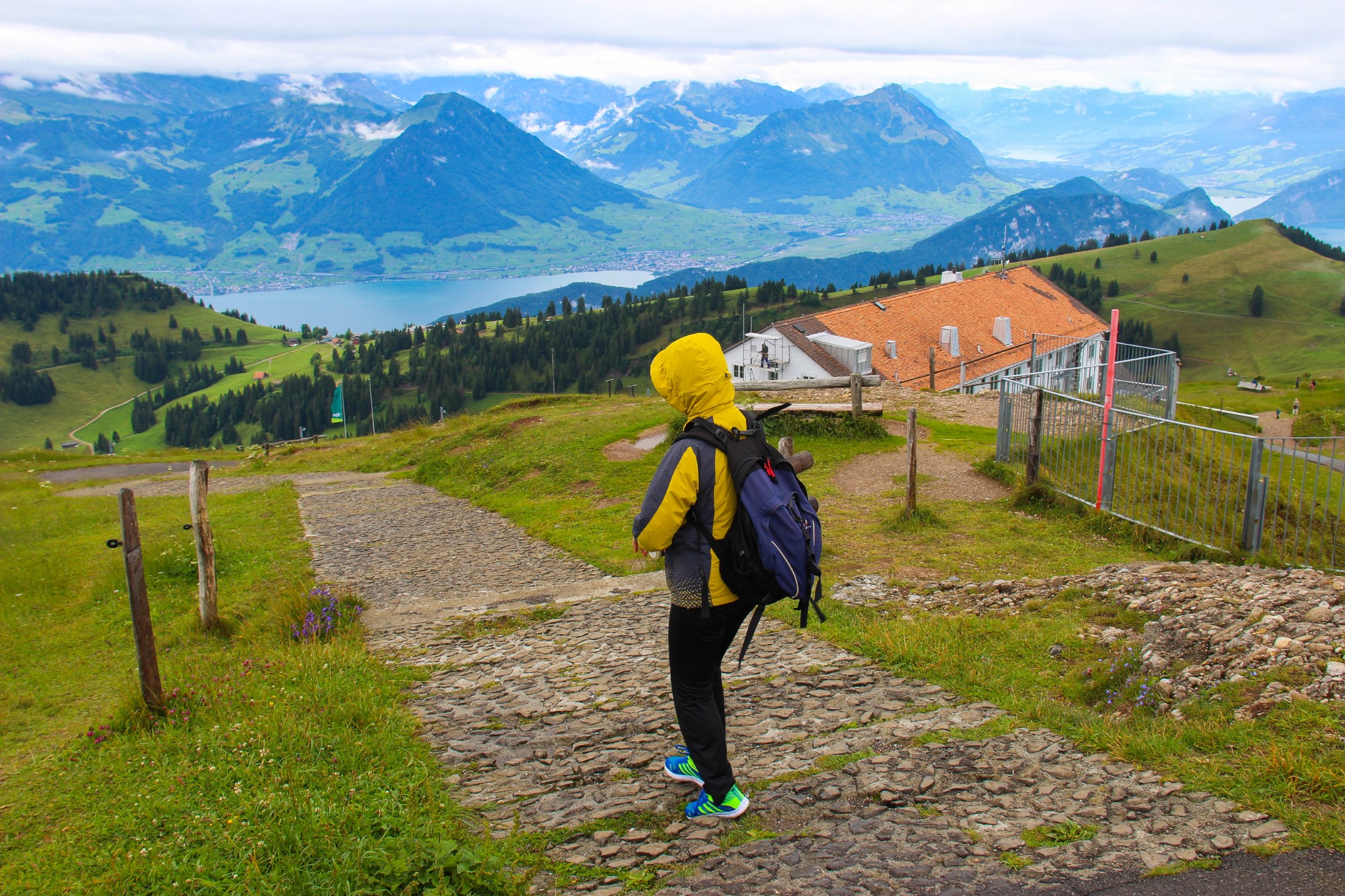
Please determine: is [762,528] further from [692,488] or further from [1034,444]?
[1034,444]

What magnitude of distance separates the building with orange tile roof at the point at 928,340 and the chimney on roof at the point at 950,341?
60 mm

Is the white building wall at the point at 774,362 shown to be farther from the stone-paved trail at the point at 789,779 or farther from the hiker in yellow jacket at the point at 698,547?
the hiker in yellow jacket at the point at 698,547

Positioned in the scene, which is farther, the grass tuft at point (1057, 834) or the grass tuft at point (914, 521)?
the grass tuft at point (914, 521)

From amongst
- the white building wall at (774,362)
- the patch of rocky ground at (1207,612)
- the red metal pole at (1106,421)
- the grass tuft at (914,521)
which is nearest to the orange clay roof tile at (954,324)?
the white building wall at (774,362)

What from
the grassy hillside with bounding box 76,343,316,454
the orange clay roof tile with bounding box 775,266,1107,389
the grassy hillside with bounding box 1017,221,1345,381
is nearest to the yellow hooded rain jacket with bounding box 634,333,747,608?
the orange clay roof tile with bounding box 775,266,1107,389

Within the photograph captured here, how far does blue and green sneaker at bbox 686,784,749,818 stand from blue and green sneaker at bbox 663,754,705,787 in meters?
0.19

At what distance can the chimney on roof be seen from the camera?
5997 centimetres

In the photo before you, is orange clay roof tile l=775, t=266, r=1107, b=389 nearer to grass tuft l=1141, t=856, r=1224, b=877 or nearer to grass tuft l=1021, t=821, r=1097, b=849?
grass tuft l=1021, t=821, r=1097, b=849

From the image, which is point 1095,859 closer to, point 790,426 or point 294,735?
point 294,735

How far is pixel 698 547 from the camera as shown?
4473mm

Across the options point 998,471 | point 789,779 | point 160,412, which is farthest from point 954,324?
point 160,412

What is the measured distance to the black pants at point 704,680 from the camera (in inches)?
179

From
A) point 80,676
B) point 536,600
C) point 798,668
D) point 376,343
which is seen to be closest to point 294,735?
point 798,668

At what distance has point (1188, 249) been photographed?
181m
